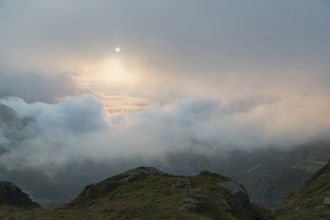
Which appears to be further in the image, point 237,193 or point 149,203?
point 237,193

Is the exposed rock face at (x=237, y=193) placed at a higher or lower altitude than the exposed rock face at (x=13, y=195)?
lower

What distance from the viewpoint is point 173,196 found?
59.9 metres

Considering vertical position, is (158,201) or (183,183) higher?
(183,183)

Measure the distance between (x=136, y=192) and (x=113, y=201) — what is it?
410cm

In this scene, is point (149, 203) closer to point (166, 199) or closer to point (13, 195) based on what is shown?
point (166, 199)

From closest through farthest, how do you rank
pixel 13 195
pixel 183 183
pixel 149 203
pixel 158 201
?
1. pixel 149 203
2. pixel 158 201
3. pixel 183 183
4. pixel 13 195

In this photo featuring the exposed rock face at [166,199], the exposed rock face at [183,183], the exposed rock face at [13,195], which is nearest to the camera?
the exposed rock face at [166,199]

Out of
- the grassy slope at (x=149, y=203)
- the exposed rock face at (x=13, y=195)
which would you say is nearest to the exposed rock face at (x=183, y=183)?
the grassy slope at (x=149, y=203)

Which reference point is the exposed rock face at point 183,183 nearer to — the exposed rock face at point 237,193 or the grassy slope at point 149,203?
the grassy slope at point 149,203

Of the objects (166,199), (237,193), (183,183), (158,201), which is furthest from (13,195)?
(237,193)

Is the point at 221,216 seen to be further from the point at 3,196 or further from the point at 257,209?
the point at 3,196

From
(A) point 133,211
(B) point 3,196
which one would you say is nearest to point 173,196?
(A) point 133,211

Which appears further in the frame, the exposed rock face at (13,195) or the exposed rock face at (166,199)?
the exposed rock face at (13,195)

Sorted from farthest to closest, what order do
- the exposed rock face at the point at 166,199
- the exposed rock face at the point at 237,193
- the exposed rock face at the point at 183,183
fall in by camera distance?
the exposed rock face at the point at 183,183
the exposed rock face at the point at 237,193
the exposed rock face at the point at 166,199
